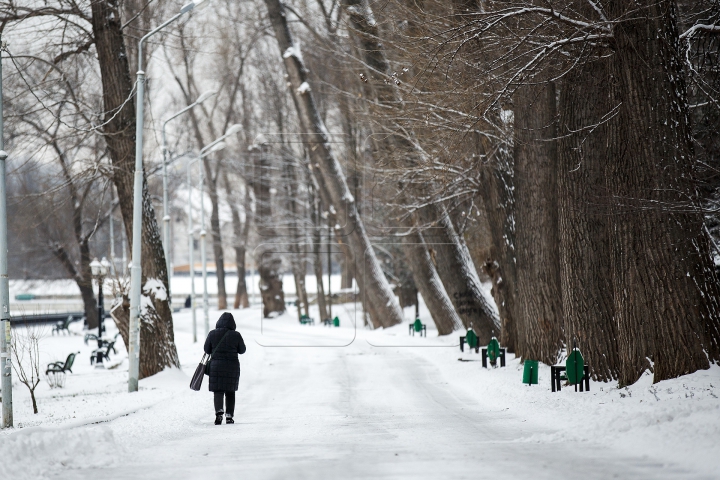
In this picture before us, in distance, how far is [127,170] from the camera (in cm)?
1867

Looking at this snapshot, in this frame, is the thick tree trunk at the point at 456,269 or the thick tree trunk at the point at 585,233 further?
the thick tree trunk at the point at 456,269

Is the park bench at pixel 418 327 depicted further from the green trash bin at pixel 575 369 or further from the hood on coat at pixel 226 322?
the hood on coat at pixel 226 322

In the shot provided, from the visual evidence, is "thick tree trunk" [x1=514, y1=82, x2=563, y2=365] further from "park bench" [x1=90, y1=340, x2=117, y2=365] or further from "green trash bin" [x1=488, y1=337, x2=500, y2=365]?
"park bench" [x1=90, y1=340, x2=117, y2=365]

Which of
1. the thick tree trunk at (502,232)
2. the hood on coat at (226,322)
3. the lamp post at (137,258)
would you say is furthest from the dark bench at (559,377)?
the lamp post at (137,258)

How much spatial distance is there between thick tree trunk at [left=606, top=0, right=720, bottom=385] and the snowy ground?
542 mm

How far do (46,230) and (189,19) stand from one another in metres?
23.2

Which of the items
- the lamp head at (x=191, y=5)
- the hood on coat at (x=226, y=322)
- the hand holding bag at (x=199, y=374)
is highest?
the lamp head at (x=191, y=5)

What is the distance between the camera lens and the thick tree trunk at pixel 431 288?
91.6ft

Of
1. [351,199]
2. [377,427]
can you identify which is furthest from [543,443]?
[351,199]

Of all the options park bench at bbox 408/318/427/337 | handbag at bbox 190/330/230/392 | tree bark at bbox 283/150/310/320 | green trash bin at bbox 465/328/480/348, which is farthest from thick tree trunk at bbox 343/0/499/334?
tree bark at bbox 283/150/310/320

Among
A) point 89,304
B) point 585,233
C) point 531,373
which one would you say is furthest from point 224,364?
point 89,304

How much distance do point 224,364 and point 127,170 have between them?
8152 millimetres

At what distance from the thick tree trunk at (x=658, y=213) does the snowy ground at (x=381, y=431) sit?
54 cm

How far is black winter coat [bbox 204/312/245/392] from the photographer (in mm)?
11820
